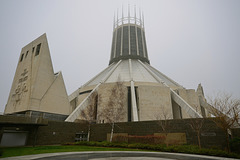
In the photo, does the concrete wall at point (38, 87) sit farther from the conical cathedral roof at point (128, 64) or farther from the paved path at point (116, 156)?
the paved path at point (116, 156)

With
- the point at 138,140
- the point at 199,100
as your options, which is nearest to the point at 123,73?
the point at 199,100

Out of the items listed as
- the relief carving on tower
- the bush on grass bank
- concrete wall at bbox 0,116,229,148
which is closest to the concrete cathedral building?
the relief carving on tower

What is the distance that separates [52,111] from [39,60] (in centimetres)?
772

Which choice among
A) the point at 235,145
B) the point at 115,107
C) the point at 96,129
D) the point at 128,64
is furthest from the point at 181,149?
the point at 128,64

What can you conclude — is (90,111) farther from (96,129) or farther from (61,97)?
(61,97)

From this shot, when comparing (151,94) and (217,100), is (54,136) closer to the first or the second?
(151,94)

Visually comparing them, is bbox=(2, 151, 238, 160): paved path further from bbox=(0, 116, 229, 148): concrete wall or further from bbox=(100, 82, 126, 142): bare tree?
bbox=(100, 82, 126, 142): bare tree

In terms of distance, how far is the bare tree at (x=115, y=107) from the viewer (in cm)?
1814

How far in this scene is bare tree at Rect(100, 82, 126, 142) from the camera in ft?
59.5

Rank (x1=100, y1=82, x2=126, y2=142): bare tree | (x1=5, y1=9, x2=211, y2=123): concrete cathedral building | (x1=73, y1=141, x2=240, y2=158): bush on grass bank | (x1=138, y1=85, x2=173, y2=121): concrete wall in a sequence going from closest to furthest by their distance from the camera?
(x1=73, y1=141, x2=240, y2=158): bush on grass bank → (x1=100, y1=82, x2=126, y2=142): bare tree → (x1=5, y1=9, x2=211, y2=123): concrete cathedral building → (x1=138, y1=85, x2=173, y2=121): concrete wall

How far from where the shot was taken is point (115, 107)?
19688mm

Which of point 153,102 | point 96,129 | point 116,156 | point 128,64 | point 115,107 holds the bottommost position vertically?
point 116,156

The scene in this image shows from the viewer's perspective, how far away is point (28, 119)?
13.5 m

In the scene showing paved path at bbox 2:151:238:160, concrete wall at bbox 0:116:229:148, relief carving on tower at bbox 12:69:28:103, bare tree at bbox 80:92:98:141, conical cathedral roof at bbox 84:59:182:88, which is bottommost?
paved path at bbox 2:151:238:160
